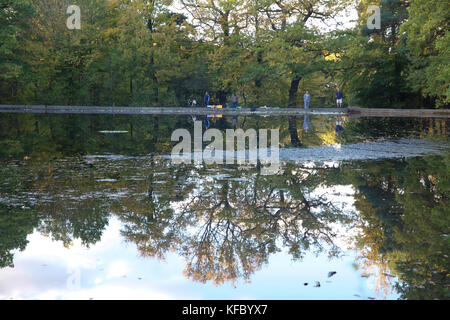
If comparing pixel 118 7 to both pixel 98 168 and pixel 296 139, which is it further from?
pixel 98 168

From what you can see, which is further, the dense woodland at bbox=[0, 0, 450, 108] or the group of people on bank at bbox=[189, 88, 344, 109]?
the group of people on bank at bbox=[189, 88, 344, 109]

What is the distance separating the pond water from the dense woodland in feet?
121

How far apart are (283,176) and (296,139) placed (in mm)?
9738

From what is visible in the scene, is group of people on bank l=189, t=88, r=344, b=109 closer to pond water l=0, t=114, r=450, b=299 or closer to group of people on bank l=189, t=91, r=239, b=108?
group of people on bank l=189, t=91, r=239, b=108

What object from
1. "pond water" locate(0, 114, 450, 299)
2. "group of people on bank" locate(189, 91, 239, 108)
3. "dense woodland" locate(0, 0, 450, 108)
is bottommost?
"pond water" locate(0, 114, 450, 299)

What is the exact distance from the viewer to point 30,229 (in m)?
7.54

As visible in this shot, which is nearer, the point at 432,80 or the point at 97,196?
the point at 97,196

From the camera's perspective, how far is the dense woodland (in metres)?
49.2

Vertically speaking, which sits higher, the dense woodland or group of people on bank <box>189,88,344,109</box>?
the dense woodland

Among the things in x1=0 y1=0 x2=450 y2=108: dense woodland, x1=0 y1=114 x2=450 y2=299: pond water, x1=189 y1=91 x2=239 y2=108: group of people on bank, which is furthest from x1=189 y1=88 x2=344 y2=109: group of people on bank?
x1=0 y1=114 x2=450 y2=299: pond water

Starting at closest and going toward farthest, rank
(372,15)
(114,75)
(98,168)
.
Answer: (98,168) < (372,15) < (114,75)

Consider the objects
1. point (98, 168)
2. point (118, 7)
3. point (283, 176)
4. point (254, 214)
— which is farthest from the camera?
point (118, 7)

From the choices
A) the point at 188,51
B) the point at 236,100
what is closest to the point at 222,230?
the point at 236,100

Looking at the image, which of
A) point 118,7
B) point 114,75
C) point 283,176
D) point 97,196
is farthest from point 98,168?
point 118,7
